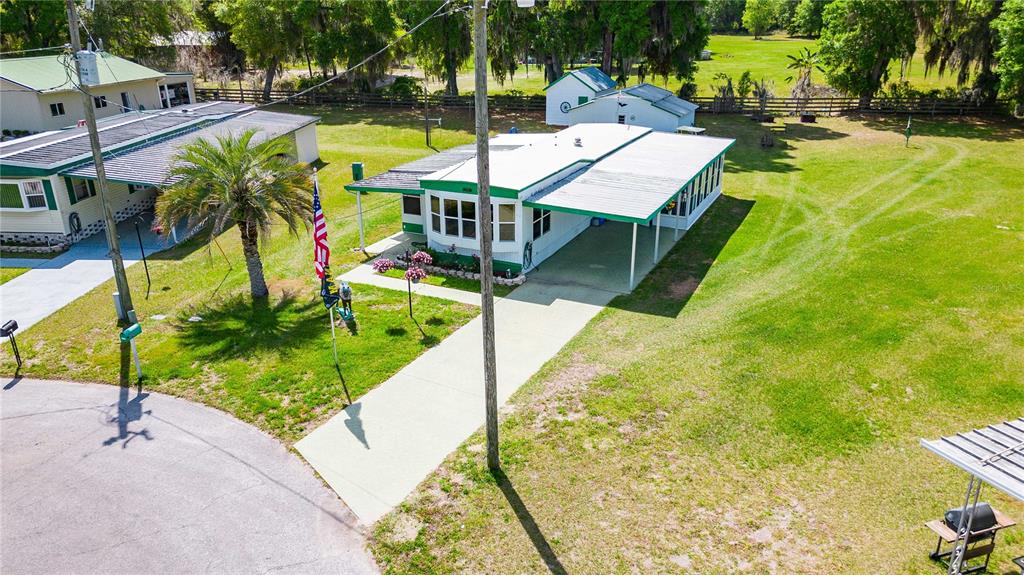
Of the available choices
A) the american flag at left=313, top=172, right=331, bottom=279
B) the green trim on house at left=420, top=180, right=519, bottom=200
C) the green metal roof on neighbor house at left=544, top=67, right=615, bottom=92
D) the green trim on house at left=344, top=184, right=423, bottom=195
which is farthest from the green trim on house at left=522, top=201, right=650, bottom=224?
the green metal roof on neighbor house at left=544, top=67, right=615, bottom=92

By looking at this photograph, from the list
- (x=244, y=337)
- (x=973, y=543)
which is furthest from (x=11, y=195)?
(x=973, y=543)

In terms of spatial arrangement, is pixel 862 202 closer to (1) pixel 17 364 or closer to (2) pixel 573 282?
(2) pixel 573 282

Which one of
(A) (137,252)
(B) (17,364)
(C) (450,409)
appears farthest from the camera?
(A) (137,252)

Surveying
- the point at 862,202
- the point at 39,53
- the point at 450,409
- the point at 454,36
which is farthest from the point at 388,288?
the point at 39,53

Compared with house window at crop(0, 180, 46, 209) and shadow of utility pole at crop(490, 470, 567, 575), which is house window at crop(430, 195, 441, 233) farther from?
house window at crop(0, 180, 46, 209)

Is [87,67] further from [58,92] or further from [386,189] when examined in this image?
[58,92]

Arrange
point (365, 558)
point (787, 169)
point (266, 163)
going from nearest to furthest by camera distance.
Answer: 1. point (365, 558)
2. point (266, 163)
3. point (787, 169)

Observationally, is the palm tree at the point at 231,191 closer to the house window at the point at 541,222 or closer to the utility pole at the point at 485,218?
the house window at the point at 541,222
